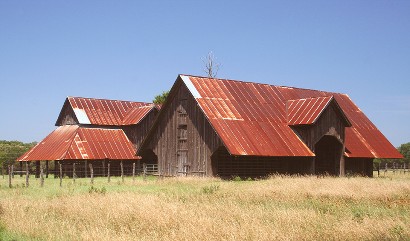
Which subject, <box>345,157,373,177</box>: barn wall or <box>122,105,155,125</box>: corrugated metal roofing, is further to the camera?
<box>122,105,155,125</box>: corrugated metal roofing

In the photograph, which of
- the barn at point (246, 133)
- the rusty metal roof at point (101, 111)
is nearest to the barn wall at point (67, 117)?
the rusty metal roof at point (101, 111)

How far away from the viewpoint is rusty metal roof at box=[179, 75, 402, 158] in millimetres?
31188

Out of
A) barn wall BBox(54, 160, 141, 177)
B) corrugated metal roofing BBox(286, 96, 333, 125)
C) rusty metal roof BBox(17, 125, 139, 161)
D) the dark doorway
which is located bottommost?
barn wall BBox(54, 160, 141, 177)

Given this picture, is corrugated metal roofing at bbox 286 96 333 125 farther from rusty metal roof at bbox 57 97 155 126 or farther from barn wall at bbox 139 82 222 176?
rusty metal roof at bbox 57 97 155 126

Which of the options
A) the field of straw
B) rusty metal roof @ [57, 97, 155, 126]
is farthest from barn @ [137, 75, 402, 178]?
the field of straw

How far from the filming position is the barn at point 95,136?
136 ft

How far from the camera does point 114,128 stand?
47.7 meters

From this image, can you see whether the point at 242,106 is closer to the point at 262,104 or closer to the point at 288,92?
the point at 262,104

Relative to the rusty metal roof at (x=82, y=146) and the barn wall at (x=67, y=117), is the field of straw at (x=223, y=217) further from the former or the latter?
the barn wall at (x=67, y=117)

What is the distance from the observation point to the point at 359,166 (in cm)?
4084

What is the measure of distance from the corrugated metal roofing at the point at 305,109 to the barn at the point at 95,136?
1529 centimetres

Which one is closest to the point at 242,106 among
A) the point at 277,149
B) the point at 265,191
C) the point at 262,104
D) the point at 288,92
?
the point at 262,104

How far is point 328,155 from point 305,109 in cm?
483

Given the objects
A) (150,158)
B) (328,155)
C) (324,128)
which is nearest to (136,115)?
(150,158)
